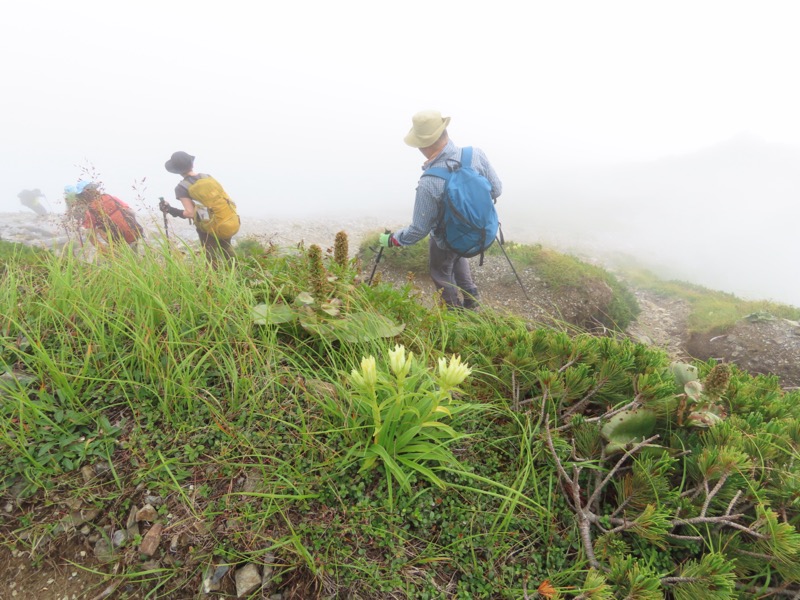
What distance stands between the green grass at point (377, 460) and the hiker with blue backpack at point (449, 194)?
326 cm

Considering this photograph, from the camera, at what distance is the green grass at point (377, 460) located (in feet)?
5.18

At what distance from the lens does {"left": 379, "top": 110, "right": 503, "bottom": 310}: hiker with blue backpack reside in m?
5.45

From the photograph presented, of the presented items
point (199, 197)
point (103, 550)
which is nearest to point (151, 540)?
point (103, 550)

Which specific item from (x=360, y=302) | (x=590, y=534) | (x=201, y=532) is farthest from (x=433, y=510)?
(x=360, y=302)

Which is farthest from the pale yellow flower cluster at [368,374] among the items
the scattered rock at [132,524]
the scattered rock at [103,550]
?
the scattered rock at [103,550]

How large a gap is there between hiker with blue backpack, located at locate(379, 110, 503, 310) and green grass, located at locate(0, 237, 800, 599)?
3260mm

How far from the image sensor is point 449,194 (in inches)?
215

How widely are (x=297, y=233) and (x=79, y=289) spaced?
23.3m

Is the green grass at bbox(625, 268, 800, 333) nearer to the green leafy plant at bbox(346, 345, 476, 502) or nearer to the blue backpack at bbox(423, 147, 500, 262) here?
the blue backpack at bbox(423, 147, 500, 262)

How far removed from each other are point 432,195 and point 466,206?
1.76ft

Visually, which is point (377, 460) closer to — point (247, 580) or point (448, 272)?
point (247, 580)

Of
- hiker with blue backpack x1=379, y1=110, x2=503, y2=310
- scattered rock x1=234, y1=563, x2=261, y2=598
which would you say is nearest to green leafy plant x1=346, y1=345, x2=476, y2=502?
scattered rock x1=234, y1=563, x2=261, y2=598

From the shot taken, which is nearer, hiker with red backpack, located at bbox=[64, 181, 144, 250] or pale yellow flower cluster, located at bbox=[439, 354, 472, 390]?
pale yellow flower cluster, located at bbox=[439, 354, 472, 390]

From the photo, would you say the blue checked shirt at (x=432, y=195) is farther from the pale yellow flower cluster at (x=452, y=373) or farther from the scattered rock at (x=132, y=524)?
the scattered rock at (x=132, y=524)
